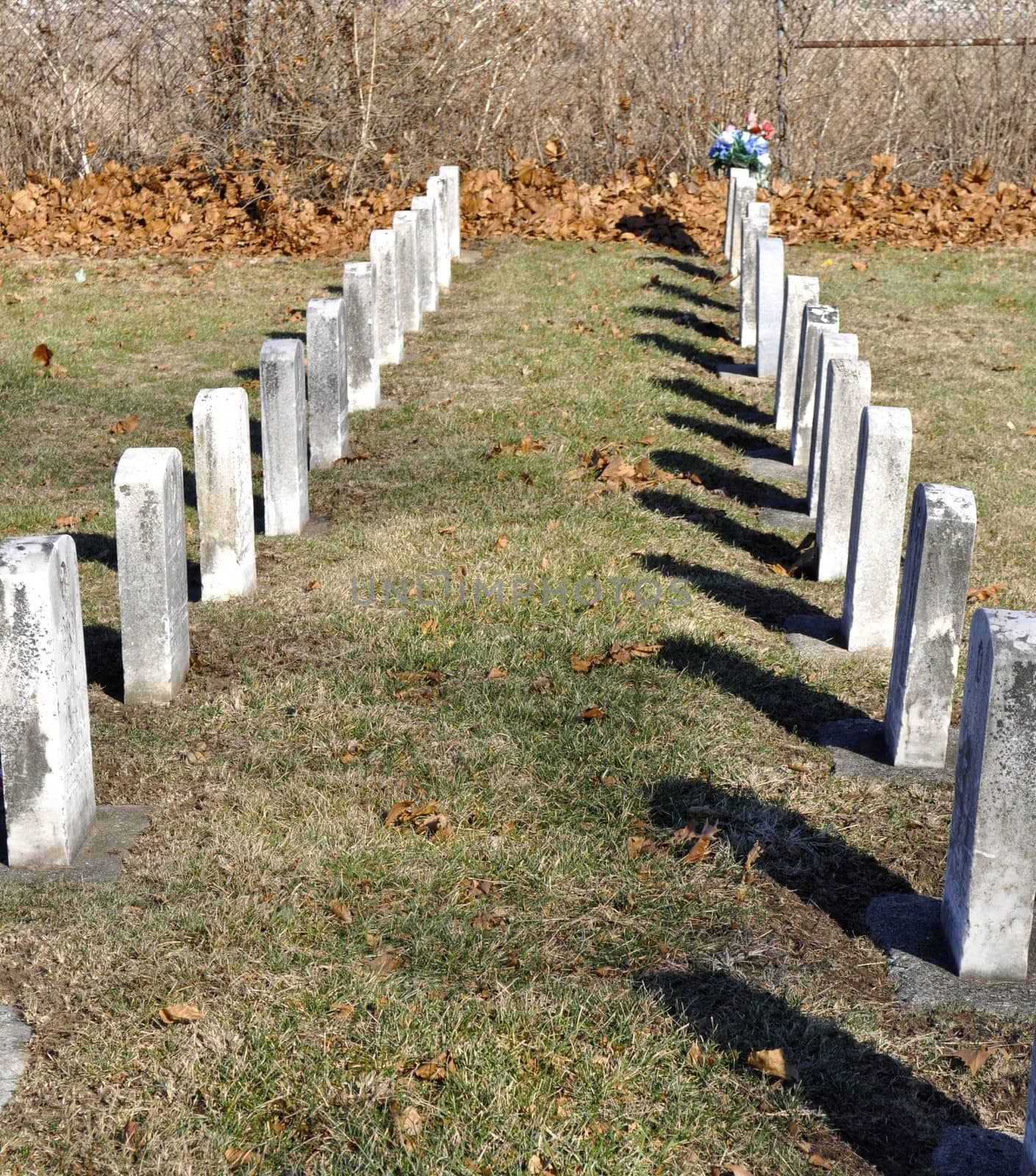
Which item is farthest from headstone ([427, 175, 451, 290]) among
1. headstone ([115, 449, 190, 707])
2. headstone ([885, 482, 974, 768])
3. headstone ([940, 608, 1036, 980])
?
headstone ([940, 608, 1036, 980])

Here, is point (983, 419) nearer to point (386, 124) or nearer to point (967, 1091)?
point (967, 1091)

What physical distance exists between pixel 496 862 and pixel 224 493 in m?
2.62

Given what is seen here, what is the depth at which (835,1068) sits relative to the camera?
11.4ft

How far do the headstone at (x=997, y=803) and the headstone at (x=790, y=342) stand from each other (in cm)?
515

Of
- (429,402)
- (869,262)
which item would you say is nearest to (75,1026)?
(429,402)

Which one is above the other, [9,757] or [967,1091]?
[9,757]

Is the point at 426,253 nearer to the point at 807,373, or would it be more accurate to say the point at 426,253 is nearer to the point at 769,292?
the point at 769,292

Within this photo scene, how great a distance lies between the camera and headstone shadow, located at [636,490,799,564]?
7301mm

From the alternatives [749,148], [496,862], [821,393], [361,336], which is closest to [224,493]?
[496,862]

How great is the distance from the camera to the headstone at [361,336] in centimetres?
932

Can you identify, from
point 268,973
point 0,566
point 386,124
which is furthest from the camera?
point 386,124

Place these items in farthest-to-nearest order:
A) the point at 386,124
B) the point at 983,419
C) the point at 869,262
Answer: the point at 386,124 → the point at 869,262 → the point at 983,419

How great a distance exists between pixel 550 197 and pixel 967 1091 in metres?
15.2

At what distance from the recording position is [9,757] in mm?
4188
